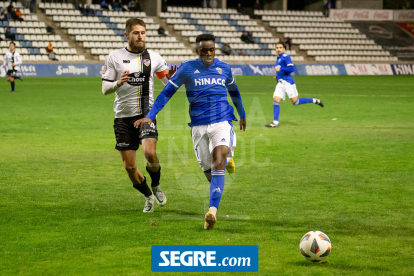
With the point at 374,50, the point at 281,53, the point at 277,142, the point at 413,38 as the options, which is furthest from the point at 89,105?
the point at 413,38

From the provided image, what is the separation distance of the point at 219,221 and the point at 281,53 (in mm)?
8805

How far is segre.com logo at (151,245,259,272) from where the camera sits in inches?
174

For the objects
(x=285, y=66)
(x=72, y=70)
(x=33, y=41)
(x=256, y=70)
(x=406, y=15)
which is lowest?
(x=256, y=70)

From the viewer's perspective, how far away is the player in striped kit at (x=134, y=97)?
6.12 meters

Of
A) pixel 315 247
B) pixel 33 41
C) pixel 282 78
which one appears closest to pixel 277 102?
pixel 282 78

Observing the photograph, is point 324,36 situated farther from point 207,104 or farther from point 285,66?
point 207,104

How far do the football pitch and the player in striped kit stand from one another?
1.72 ft

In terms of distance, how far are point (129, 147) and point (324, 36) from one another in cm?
4366

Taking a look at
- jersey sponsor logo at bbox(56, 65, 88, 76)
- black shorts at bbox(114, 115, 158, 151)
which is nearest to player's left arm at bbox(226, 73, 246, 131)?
black shorts at bbox(114, 115, 158, 151)

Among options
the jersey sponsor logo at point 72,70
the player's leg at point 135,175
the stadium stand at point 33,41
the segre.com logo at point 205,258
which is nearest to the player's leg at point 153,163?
the player's leg at point 135,175

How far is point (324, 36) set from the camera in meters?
47.7

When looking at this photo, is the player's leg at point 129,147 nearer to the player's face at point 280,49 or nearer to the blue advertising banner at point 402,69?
the player's face at point 280,49

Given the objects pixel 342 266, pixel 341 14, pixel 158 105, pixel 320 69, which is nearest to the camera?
pixel 342 266

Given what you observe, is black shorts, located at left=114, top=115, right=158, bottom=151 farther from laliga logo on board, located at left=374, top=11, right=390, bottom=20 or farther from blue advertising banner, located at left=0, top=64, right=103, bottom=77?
laliga logo on board, located at left=374, top=11, right=390, bottom=20
